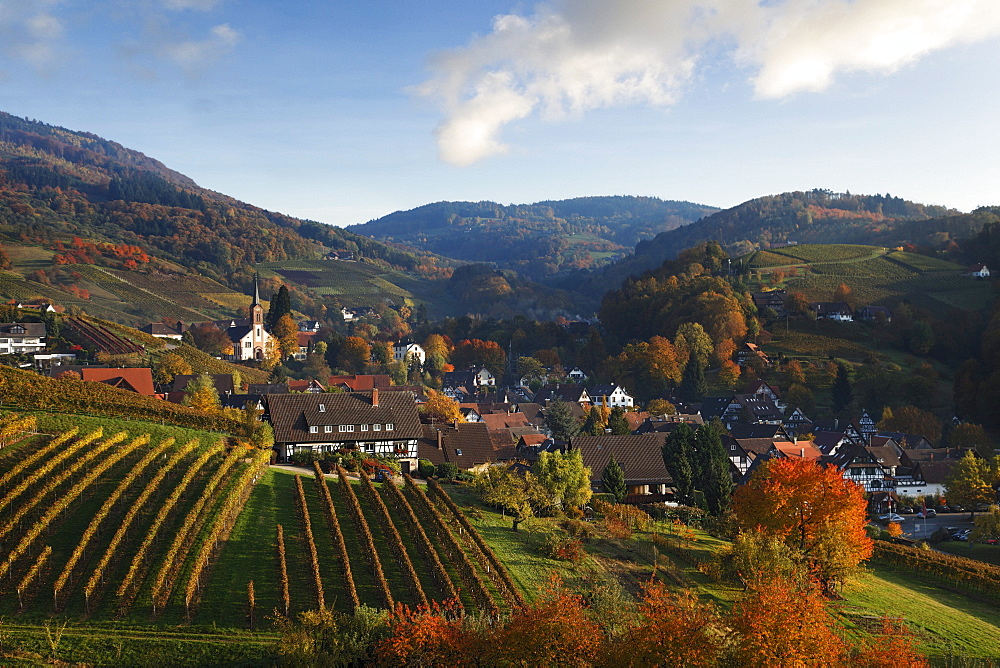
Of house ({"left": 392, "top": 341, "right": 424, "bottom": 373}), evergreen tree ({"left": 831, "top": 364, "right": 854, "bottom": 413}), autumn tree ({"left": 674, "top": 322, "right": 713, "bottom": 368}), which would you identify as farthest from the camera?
house ({"left": 392, "top": 341, "right": 424, "bottom": 373})

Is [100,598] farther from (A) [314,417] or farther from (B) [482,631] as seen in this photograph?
(A) [314,417]

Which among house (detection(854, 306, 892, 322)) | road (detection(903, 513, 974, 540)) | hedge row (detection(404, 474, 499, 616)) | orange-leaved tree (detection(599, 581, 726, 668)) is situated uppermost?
house (detection(854, 306, 892, 322))

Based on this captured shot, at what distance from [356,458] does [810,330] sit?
93.9 metres

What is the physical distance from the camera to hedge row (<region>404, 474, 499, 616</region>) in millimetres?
29000

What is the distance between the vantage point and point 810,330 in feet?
411

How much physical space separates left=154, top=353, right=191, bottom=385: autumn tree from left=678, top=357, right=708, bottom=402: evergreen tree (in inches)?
2447

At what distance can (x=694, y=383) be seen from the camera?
112 meters

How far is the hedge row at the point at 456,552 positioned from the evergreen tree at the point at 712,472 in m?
22.0

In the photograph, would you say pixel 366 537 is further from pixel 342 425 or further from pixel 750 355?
pixel 750 355

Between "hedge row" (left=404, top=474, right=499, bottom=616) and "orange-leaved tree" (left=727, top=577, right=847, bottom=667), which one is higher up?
"orange-leaved tree" (left=727, top=577, right=847, bottom=667)

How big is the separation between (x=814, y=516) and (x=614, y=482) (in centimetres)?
1430

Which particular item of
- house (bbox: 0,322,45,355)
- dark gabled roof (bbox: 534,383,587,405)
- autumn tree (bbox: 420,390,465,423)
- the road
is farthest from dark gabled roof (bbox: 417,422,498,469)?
house (bbox: 0,322,45,355)

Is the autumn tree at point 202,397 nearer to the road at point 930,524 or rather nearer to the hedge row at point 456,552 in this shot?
the hedge row at point 456,552

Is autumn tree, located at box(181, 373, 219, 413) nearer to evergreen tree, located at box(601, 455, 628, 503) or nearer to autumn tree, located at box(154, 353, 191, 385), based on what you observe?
autumn tree, located at box(154, 353, 191, 385)
